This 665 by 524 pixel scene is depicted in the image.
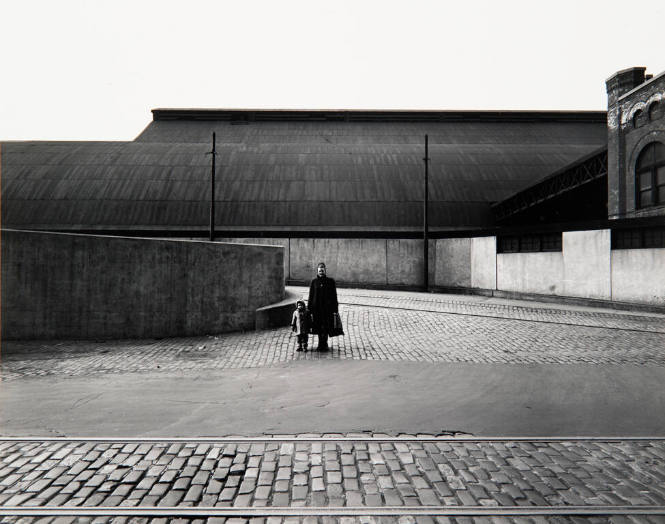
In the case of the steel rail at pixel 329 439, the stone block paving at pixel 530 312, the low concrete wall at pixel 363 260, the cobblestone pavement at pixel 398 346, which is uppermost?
the low concrete wall at pixel 363 260

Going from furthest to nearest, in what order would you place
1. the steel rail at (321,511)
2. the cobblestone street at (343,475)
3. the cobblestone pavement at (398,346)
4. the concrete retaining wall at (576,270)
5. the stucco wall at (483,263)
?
the stucco wall at (483,263), the concrete retaining wall at (576,270), the cobblestone pavement at (398,346), the cobblestone street at (343,475), the steel rail at (321,511)

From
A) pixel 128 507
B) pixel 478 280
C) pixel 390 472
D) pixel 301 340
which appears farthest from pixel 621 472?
pixel 478 280

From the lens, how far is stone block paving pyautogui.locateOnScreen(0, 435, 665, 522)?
3.73 meters

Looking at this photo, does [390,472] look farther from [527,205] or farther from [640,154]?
[527,205]

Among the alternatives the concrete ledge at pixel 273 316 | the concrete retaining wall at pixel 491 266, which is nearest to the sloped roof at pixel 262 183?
the concrete retaining wall at pixel 491 266

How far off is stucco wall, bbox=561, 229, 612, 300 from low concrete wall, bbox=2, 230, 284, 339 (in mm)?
13277

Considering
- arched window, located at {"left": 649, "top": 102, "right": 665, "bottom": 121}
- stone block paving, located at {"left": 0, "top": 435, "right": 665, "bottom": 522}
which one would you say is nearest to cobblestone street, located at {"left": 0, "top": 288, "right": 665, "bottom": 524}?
stone block paving, located at {"left": 0, "top": 435, "right": 665, "bottom": 522}

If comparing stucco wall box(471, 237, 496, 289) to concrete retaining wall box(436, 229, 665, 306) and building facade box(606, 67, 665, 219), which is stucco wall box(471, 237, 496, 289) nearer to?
concrete retaining wall box(436, 229, 665, 306)

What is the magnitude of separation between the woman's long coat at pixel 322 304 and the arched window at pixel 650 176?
18.1 meters

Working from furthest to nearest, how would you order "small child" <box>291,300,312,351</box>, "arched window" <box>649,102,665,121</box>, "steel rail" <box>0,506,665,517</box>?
1. "arched window" <box>649,102,665,121</box>
2. "small child" <box>291,300,312,351</box>
3. "steel rail" <box>0,506,665,517</box>

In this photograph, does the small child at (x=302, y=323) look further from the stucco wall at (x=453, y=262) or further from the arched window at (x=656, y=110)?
the arched window at (x=656, y=110)

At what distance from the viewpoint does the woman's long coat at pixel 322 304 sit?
9.05 m

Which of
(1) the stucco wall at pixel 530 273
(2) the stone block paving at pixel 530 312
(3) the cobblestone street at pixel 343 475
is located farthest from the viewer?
(1) the stucco wall at pixel 530 273

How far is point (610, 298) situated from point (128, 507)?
1755cm
